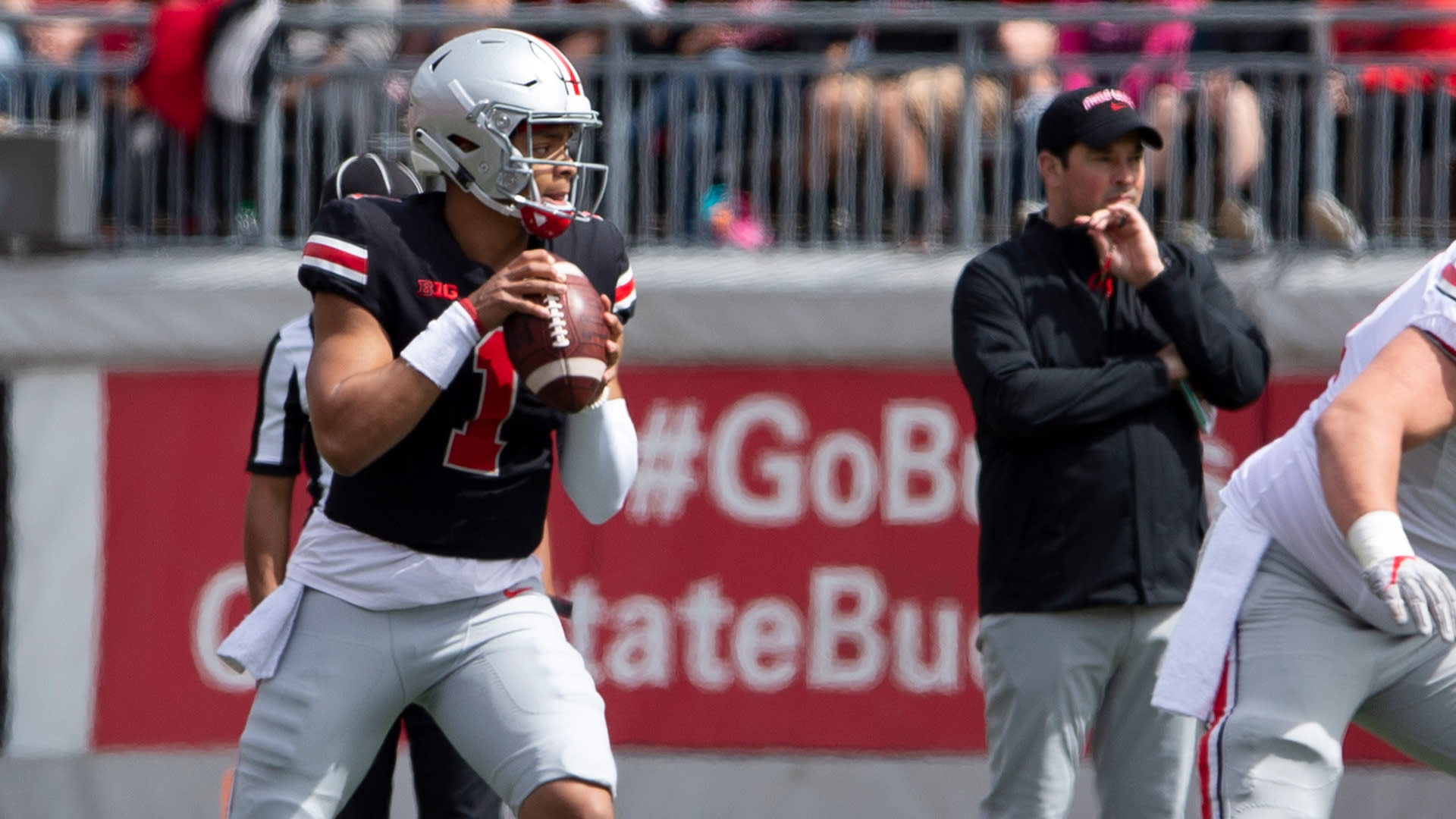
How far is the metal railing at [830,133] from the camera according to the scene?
6.80 meters

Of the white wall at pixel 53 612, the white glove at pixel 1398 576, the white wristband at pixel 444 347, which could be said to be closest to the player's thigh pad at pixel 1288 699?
the white glove at pixel 1398 576

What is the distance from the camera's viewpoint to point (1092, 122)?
459cm

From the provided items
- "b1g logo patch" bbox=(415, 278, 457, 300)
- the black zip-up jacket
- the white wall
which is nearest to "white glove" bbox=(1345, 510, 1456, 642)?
the black zip-up jacket

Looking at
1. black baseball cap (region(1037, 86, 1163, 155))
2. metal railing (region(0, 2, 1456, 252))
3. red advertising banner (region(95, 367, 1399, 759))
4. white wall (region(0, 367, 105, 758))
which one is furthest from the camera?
metal railing (region(0, 2, 1456, 252))

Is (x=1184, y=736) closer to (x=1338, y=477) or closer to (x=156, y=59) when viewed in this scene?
(x=1338, y=477)

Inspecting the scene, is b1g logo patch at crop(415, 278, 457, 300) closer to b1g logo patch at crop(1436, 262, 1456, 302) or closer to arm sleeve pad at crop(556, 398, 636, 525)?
arm sleeve pad at crop(556, 398, 636, 525)

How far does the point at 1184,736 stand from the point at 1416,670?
94 cm

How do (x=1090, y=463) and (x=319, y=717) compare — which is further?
(x=1090, y=463)

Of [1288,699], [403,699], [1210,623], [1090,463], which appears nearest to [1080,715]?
[1090,463]

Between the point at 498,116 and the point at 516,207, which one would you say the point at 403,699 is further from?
the point at 498,116

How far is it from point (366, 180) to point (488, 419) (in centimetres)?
99

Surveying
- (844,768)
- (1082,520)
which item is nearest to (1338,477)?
(1082,520)

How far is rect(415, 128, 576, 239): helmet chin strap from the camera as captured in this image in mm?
3490

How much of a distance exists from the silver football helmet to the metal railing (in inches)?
121
